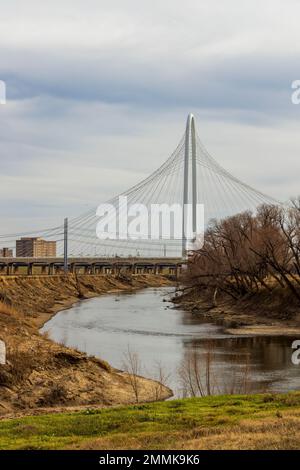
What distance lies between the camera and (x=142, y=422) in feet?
60.6

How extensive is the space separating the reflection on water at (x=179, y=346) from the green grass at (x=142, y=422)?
638cm

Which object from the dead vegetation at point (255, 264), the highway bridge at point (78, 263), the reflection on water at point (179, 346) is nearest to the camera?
the reflection on water at point (179, 346)

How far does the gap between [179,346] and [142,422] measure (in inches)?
991

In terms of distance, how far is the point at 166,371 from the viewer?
33469 millimetres

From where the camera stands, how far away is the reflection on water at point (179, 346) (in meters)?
32.1

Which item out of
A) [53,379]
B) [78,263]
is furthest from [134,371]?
[78,263]

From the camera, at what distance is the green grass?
16.3 meters

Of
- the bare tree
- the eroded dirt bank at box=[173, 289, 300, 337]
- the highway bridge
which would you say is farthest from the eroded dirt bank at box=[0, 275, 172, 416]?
the highway bridge

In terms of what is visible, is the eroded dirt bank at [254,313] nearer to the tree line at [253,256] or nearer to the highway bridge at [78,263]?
the tree line at [253,256]

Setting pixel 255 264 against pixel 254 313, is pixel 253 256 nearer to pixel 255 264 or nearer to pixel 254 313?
pixel 255 264

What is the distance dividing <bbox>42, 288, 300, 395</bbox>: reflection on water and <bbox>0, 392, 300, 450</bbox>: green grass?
6381 mm

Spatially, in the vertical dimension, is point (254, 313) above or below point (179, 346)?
above

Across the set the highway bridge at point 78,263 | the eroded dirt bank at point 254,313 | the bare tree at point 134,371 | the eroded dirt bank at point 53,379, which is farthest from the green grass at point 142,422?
the highway bridge at point 78,263
